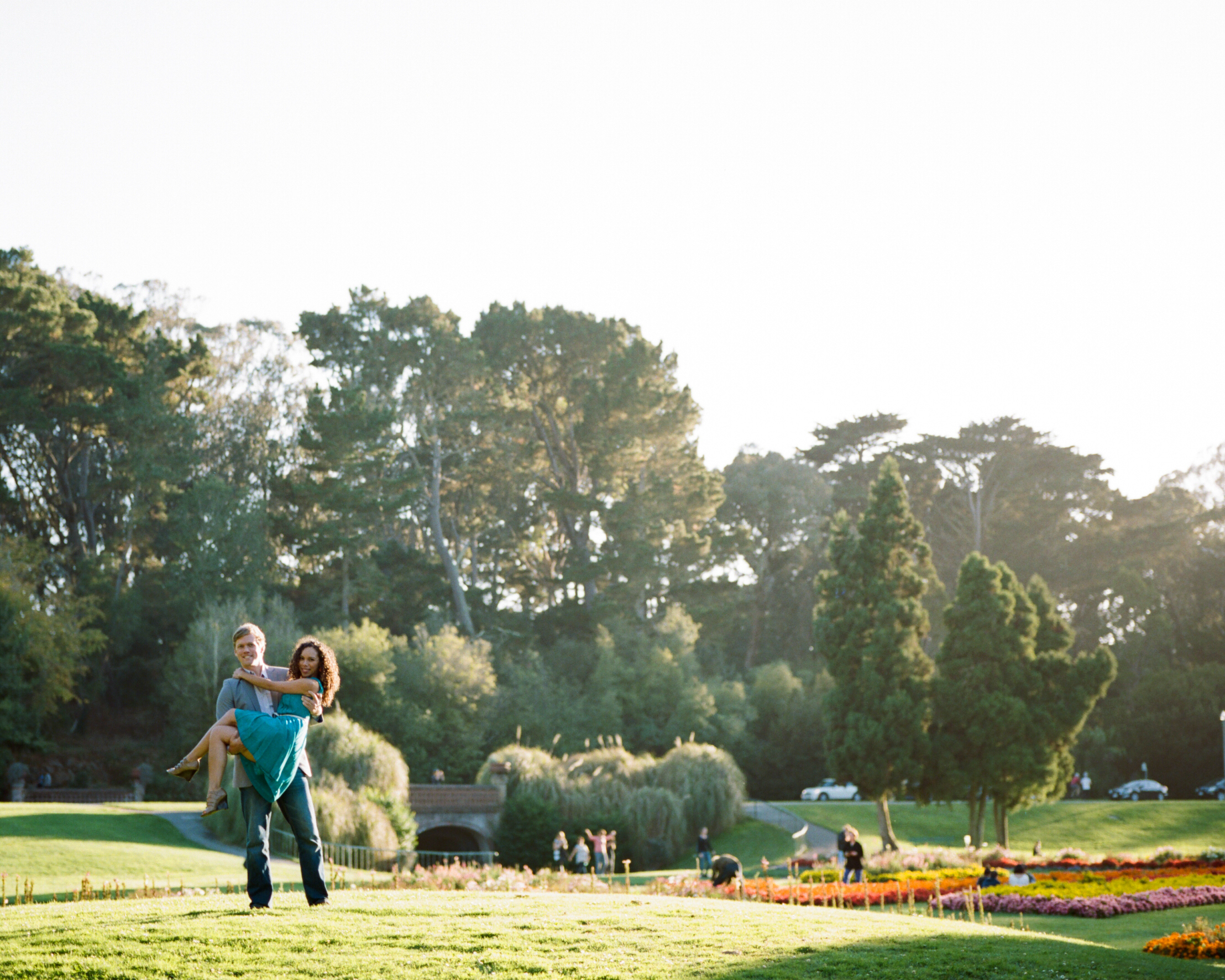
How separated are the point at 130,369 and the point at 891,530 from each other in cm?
3643

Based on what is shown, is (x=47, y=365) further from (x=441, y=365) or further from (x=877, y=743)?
(x=877, y=743)

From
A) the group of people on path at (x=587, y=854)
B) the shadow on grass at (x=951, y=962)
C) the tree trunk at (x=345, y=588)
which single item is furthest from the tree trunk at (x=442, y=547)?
the shadow on grass at (x=951, y=962)

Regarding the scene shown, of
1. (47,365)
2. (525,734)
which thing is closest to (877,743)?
(525,734)

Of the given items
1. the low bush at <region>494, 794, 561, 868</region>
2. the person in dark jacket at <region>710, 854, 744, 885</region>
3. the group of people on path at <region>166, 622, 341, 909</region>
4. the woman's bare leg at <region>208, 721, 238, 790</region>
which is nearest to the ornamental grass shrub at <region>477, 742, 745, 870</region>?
the low bush at <region>494, 794, 561, 868</region>

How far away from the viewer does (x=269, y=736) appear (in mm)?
7363

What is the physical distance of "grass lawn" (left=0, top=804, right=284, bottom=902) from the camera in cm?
1878

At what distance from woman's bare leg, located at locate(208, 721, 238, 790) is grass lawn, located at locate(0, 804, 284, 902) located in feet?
31.8

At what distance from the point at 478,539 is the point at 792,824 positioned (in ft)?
86.0

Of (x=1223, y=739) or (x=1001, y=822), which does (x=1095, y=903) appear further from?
(x=1223, y=739)

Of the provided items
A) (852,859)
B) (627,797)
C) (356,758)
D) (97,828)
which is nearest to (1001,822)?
(627,797)

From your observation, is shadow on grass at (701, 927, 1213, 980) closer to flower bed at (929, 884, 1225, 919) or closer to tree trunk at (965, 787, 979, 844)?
flower bed at (929, 884, 1225, 919)

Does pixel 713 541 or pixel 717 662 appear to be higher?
pixel 713 541

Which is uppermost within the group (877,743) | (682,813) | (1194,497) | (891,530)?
(1194,497)

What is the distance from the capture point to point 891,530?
32.2 metres
